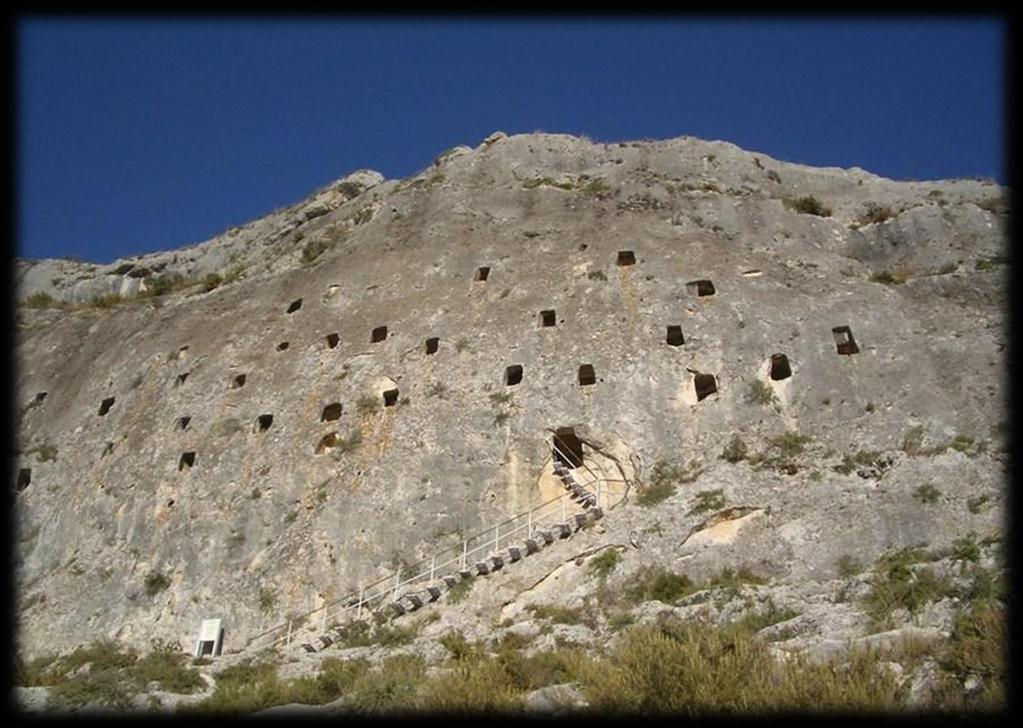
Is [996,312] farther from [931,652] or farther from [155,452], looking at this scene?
[155,452]

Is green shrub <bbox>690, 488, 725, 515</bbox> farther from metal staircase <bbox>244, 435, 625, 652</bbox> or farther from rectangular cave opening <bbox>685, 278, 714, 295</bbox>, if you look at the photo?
rectangular cave opening <bbox>685, 278, 714, 295</bbox>

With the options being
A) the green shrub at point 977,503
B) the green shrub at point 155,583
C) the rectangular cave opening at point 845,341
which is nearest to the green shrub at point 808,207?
the rectangular cave opening at point 845,341

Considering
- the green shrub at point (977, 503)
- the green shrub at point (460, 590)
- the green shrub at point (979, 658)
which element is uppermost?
the green shrub at point (977, 503)

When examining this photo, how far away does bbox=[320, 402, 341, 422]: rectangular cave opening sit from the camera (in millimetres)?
22688

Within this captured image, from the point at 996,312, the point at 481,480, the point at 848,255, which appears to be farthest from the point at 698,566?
the point at 848,255

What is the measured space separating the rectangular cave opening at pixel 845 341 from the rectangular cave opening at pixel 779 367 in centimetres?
120

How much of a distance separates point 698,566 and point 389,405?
876 cm

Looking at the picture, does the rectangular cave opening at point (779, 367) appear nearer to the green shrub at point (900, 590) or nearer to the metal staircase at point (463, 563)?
the metal staircase at point (463, 563)

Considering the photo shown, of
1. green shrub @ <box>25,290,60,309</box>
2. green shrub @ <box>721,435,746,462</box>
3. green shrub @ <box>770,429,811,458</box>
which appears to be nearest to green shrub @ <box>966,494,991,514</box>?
green shrub @ <box>770,429,811,458</box>

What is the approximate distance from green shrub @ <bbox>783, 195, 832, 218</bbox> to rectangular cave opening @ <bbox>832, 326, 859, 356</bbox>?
268 inches

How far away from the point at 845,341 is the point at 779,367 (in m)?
1.62

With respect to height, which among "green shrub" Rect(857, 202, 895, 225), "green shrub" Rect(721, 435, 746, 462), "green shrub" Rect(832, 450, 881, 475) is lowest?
"green shrub" Rect(832, 450, 881, 475)

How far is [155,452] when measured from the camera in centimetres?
2361

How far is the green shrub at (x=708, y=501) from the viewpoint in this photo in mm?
17344
